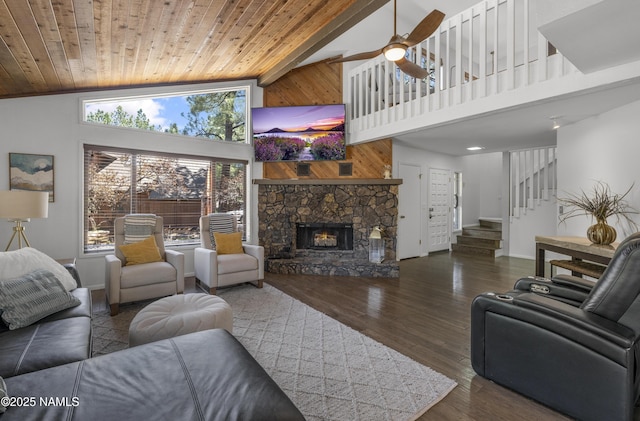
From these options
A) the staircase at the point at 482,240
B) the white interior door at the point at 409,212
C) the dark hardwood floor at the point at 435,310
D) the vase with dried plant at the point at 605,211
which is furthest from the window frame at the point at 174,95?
the staircase at the point at 482,240

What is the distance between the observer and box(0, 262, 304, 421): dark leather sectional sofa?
1.02 m

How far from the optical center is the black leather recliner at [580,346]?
4.97 feet

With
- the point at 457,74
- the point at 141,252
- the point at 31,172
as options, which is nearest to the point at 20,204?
the point at 31,172

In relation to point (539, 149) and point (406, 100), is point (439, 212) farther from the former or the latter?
point (406, 100)

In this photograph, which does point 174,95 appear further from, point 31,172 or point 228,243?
point 228,243

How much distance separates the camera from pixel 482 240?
22.1 ft

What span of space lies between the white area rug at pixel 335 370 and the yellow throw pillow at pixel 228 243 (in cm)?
124

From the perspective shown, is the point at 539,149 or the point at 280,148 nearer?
the point at 280,148

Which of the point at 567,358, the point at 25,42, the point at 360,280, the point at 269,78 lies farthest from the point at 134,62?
the point at 567,358

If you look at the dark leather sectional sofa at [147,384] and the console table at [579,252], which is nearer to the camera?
the dark leather sectional sofa at [147,384]

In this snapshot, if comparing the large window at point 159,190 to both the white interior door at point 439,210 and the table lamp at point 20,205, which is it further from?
the white interior door at point 439,210

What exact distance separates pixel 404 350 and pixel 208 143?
4243mm

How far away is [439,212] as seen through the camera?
6.91 meters

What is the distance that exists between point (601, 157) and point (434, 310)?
3055 mm
